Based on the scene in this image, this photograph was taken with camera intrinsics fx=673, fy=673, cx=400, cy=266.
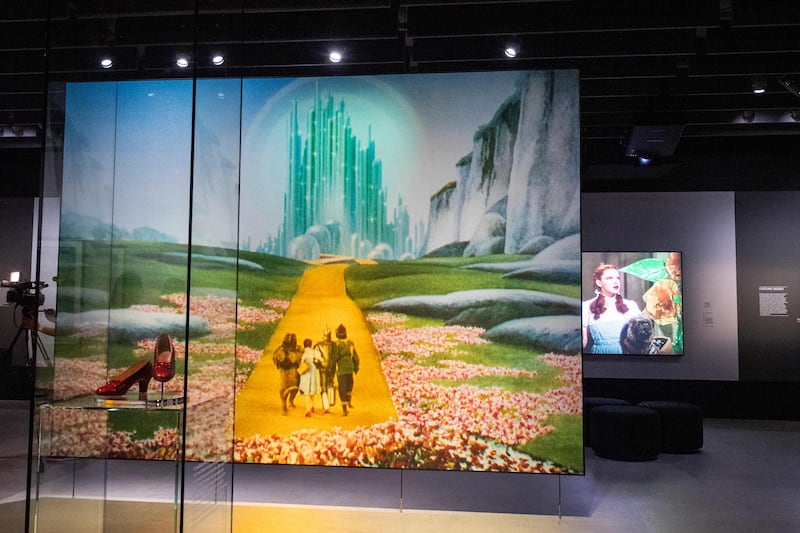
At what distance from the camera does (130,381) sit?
101 inches

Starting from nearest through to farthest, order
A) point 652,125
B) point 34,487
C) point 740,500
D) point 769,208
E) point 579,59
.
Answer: point 34,487
point 740,500
point 579,59
point 652,125
point 769,208

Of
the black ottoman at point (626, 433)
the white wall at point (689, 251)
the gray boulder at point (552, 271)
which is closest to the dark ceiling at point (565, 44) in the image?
the gray boulder at point (552, 271)

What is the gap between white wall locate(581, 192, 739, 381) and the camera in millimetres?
8656

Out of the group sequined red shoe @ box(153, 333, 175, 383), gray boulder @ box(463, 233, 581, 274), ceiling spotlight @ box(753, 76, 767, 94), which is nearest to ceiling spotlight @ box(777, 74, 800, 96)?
ceiling spotlight @ box(753, 76, 767, 94)

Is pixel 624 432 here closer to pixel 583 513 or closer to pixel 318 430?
pixel 583 513

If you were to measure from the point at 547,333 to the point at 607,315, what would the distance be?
4.45m

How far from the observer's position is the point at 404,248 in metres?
4.78

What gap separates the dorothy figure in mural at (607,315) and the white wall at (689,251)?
20 centimetres

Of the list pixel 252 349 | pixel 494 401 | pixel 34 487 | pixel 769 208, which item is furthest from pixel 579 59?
pixel 34 487

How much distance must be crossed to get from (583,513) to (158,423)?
329 centimetres

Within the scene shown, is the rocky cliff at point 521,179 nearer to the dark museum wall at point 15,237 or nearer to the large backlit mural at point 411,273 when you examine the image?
the large backlit mural at point 411,273

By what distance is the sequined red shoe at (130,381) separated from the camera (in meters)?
2.48

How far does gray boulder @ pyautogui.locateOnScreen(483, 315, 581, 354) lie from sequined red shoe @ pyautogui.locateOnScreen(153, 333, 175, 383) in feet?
8.44

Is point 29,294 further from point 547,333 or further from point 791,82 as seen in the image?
→ point 791,82
